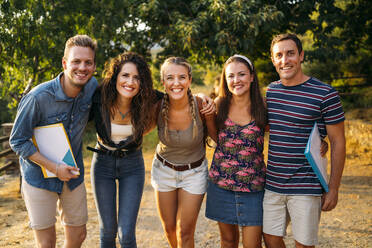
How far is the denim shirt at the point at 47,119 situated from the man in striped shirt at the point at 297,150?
1481mm

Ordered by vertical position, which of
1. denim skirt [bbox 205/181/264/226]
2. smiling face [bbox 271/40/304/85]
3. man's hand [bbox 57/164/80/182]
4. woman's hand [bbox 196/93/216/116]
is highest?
smiling face [bbox 271/40/304/85]

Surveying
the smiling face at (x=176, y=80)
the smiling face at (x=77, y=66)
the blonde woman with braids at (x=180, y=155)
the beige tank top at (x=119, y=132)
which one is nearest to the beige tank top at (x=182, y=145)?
the blonde woman with braids at (x=180, y=155)

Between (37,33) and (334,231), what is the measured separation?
4965 millimetres

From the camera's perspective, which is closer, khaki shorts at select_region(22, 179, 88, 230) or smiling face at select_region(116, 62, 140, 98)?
khaki shorts at select_region(22, 179, 88, 230)

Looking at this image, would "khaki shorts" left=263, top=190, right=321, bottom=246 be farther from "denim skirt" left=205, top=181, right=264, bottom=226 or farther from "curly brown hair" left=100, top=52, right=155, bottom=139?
"curly brown hair" left=100, top=52, right=155, bottom=139

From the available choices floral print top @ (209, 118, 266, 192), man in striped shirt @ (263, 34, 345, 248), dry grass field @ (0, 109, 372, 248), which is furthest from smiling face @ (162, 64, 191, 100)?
dry grass field @ (0, 109, 372, 248)

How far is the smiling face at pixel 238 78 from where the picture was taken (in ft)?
8.57

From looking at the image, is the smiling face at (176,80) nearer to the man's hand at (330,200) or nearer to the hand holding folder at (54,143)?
the hand holding folder at (54,143)

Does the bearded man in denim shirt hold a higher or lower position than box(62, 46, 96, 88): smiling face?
lower

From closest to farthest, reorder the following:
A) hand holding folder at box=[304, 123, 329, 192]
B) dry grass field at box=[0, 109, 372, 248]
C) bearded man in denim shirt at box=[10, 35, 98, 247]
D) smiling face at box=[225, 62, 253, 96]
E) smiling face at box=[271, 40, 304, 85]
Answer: hand holding folder at box=[304, 123, 329, 192], bearded man in denim shirt at box=[10, 35, 98, 247], smiling face at box=[271, 40, 304, 85], smiling face at box=[225, 62, 253, 96], dry grass field at box=[0, 109, 372, 248]

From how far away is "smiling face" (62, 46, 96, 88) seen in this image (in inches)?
97.3

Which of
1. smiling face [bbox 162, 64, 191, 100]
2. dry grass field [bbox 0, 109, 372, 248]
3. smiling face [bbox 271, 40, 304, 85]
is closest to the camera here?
smiling face [bbox 271, 40, 304, 85]

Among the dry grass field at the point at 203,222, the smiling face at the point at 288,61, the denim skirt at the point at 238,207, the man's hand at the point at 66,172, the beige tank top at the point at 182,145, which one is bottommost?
the dry grass field at the point at 203,222

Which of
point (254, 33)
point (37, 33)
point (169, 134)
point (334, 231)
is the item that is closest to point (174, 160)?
point (169, 134)
